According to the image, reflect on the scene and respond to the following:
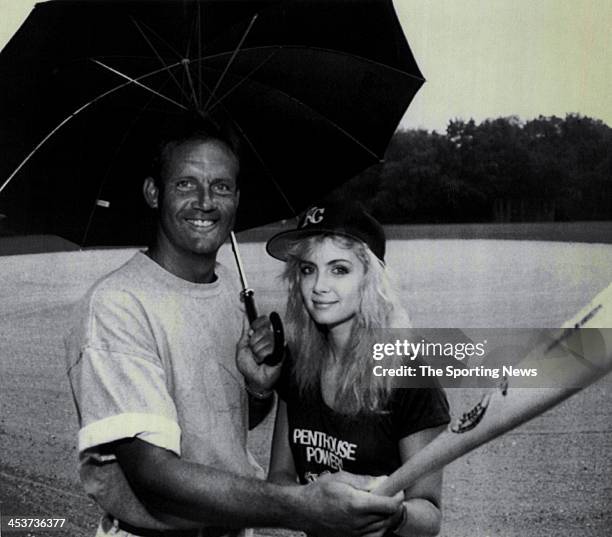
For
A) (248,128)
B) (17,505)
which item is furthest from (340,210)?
(17,505)

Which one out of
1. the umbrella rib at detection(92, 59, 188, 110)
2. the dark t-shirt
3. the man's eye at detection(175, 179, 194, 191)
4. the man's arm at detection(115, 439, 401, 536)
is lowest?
the man's arm at detection(115, 439, 401, 536)

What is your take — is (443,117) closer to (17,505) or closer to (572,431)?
(572,431)

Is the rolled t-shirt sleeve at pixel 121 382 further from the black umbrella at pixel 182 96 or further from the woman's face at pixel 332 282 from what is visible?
the woman's face at pixel 332 282

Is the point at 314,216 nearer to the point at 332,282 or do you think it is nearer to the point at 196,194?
the point at 332,282

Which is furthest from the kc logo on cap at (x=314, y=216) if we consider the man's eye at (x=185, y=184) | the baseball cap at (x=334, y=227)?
the man's eye at (x=185, y=184)

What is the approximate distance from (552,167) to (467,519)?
124cm

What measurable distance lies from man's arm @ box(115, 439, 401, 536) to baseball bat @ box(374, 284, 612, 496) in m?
0.09

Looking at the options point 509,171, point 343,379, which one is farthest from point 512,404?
point 509,171

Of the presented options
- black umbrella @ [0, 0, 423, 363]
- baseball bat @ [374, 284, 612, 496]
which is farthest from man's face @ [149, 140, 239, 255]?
baseball bat @ [374, 284, 612, 496]

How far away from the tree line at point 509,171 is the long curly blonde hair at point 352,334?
14.5 inches

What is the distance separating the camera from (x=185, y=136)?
2.21 metres

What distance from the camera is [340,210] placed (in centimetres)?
234

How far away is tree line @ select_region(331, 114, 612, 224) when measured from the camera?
2605 mm

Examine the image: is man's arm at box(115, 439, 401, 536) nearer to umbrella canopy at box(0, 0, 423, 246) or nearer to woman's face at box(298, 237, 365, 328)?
woman's face at box(298, 237, 365, 328)
